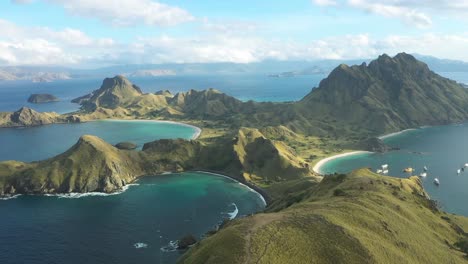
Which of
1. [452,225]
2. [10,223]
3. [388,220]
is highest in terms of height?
[388,220]

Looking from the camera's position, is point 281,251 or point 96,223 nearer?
point 281,251

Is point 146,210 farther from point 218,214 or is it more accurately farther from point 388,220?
point 388,220

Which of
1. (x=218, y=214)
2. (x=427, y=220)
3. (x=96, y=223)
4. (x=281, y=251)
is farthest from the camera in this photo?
(x=218, y=214)

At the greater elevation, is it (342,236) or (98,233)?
(342,236)

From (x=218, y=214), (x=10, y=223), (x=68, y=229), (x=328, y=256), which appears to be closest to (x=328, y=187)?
(x=218, y=214)

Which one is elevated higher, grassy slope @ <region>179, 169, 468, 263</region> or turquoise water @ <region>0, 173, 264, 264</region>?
grassy slope @ <region>179, 169, 468, 263</region>

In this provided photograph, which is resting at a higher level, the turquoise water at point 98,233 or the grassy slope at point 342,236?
the grassy slope at point 342,236

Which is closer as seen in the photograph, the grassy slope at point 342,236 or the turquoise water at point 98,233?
the grassy slope at point 342,236

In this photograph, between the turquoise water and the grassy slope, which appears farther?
the turquoise water
